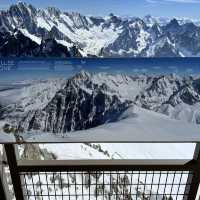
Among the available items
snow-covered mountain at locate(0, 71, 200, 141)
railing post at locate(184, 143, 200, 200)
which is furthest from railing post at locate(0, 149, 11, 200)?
railing post at locate(184, 143, 200, 200)

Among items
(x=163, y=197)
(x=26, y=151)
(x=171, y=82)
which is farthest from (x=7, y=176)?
(x=171, y=82)

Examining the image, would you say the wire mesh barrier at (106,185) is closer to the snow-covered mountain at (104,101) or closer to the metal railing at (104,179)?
the metal railing at (104,179)

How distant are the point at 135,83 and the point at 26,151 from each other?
942 millimetres

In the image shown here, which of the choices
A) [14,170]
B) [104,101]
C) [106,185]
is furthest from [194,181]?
[14,170]

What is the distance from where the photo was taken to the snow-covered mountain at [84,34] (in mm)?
1284

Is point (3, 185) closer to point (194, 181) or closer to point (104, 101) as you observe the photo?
Result: point (104, 101)

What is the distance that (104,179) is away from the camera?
1901 mm

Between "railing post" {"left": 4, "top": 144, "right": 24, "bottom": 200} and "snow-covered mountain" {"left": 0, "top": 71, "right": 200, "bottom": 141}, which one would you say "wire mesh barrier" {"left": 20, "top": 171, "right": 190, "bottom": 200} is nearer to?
"railing post" {"left": 4, "top": 144, "right": 24, "bottom": 200}

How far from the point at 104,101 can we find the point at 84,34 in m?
0.26

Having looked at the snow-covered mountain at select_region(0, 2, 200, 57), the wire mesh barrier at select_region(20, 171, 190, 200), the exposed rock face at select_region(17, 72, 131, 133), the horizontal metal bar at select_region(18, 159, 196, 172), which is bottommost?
the wire mesh barrier at select_region(20, 171, 190, 200)

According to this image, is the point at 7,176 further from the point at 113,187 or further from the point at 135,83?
the point at 135,83

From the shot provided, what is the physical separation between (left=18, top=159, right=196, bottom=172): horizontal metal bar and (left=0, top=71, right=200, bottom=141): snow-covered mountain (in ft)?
1.41

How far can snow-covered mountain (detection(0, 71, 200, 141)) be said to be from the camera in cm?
132

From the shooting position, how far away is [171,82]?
1325 mm
